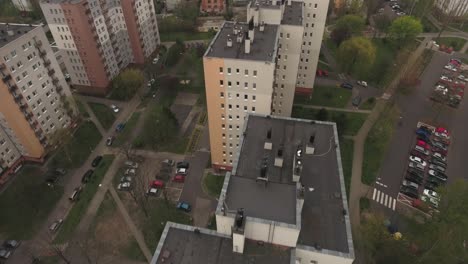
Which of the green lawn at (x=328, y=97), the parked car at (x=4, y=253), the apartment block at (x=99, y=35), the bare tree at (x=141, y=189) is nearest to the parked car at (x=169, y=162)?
the bare tree at (x=141, y=189)

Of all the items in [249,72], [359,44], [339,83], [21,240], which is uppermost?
[249,72]

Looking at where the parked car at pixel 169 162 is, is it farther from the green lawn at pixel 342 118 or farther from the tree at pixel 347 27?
the tree at pixel 347 27

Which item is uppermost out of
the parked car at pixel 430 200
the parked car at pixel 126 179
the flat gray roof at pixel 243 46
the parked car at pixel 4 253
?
the flat gray roof at pixel 243 46

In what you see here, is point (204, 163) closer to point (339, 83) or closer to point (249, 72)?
point (249, 72)

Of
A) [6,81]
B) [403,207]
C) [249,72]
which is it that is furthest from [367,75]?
[6,81]

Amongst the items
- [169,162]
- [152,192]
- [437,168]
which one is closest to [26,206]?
[152,192]

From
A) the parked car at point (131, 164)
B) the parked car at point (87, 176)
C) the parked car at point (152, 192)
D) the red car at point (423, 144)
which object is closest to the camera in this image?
the parked car at point (152, 192)

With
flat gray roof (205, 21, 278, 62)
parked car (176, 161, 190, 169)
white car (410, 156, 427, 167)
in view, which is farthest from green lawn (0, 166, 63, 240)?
white car (410, 156, 427, 167)

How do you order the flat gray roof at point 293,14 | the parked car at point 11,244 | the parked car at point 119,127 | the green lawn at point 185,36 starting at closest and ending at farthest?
the parked car at point 11,244, the flat gray roof at point 293,14, the parked car at point 119,127, the green lawn at point 185,36
